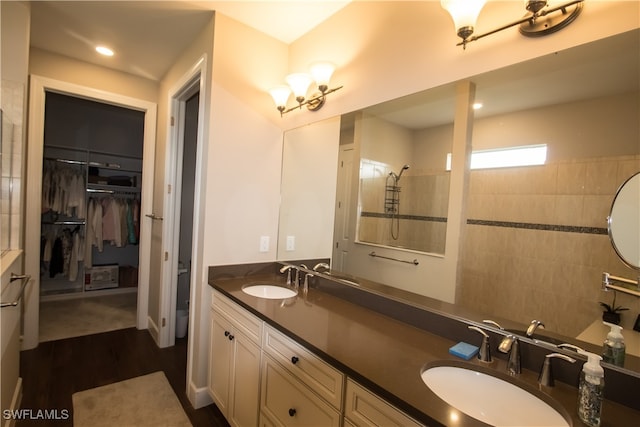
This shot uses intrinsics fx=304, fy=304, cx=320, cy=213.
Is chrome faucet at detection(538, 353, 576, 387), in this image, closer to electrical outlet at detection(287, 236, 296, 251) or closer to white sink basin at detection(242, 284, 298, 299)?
white sink basin at detection(242, 284, 298, 299)

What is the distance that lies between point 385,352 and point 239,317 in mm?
936

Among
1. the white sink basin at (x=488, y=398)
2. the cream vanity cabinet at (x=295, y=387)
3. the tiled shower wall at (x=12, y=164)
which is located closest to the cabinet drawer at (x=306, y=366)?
the cream vanity cabinet at (x=295, y=387)

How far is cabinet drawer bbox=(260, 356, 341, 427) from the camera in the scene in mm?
1181

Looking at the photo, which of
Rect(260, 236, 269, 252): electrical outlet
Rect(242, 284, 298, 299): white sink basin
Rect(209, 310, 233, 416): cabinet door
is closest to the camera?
Rect(209, 310, 233, 416): cabinet door

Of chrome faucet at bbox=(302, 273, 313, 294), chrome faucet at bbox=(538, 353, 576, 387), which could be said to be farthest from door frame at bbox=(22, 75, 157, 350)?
chrome faucet at bbox=(538, 353, 576, 387)

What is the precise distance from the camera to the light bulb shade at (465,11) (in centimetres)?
120

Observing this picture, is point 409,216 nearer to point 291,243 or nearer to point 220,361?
point 291,243

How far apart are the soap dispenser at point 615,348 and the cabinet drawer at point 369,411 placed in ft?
2.16

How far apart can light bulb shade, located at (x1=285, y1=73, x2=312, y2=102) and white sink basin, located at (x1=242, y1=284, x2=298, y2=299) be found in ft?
4.34

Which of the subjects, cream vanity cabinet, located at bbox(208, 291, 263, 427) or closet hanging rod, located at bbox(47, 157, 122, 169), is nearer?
cream vanity cabinet, located at bbox(208, 291, 263, 427)

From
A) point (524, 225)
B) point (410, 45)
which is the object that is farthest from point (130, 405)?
point (410, 45)

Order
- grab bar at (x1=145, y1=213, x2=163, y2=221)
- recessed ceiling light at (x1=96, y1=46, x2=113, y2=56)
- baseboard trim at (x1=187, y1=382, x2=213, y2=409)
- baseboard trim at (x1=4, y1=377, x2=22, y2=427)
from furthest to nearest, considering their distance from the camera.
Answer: grab bar at (x1=145, y1=213, x2=163, y2=221) < recessed ceiling light at (x1=96, y1=46, x2=113, y2=56) < baseboard trim at (x1=187, y1=382, x2=213, y2=409) < baseboard trim at (x1=4, y1=377, x2=22, y2=427)

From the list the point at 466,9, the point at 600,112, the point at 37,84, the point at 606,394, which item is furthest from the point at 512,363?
the point at 37,84

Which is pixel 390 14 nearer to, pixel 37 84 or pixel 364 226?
pixel 364 226
